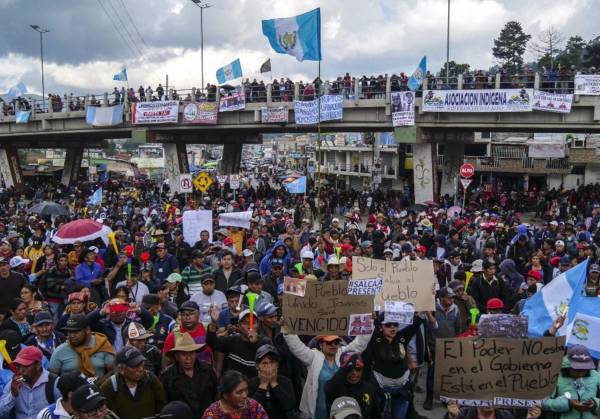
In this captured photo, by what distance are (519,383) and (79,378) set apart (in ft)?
10.7

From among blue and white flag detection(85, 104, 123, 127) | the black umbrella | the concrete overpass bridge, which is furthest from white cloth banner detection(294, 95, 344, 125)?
the black umbrella

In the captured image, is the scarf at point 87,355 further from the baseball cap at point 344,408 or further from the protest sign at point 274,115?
the protest sign at point 274,115

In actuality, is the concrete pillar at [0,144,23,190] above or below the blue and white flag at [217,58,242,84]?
below

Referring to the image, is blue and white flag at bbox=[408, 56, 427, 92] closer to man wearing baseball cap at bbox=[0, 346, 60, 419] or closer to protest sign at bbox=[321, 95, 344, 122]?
protest sign at bbox=[321, 95, 344, 122]

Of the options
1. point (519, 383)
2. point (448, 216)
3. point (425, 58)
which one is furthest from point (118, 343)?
point (425, 58)

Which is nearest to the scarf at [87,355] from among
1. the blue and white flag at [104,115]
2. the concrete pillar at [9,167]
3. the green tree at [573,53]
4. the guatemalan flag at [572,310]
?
the guatemalan flag at [572,310]

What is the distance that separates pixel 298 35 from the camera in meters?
19.6

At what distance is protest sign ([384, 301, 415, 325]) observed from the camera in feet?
18.2

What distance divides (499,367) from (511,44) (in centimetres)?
6870

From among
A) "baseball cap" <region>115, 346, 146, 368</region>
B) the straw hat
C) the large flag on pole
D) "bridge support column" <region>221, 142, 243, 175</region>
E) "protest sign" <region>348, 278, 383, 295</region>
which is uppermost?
the large flag on pole

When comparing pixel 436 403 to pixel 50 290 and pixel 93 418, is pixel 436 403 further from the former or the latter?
pixel 50 290

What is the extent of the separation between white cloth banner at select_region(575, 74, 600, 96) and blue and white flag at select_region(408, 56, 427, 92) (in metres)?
5.95

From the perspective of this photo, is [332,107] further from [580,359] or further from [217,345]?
[580,359]

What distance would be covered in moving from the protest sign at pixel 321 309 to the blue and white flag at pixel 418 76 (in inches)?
829
